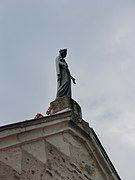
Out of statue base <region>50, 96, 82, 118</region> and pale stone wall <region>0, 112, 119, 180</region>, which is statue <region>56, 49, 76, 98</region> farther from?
pale stone wall <region>0, 112, 119, 180</region>

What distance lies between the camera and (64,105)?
9.73 meters

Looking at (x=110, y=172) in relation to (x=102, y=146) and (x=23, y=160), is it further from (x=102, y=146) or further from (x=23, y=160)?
(x=23, y=160)

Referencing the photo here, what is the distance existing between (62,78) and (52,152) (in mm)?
1982

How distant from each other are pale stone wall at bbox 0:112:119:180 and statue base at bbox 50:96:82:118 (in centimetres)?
32

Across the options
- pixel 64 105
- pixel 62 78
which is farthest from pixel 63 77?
pixel 64 105

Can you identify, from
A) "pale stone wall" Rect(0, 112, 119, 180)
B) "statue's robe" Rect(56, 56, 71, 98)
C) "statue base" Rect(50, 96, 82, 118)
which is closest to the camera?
"pale stone wall" Rect(0, 112, 119, 180)

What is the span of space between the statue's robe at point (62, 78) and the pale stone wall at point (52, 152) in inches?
30.0

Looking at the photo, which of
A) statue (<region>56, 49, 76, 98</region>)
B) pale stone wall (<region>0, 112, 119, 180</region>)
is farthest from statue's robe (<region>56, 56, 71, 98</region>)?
pale stone wall (<region>0, 112, 119, 180</region>)

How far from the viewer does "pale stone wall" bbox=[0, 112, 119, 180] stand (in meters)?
7.87

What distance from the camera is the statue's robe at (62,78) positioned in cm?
1005

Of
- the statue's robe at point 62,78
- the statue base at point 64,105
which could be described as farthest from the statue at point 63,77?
the statue base at point 64,105

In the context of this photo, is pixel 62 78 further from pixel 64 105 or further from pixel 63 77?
pixel 64 105

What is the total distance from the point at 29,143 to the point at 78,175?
1110 millimetres

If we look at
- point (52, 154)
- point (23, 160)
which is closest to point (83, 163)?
point (52, 154)
